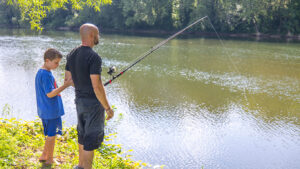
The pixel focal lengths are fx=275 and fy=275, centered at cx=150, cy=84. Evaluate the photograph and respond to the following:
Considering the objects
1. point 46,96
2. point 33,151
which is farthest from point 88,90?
point 33,151

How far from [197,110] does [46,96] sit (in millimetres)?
6995

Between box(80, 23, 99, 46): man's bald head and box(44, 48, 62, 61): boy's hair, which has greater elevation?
box(80, 23, 99, 46): man's bald head

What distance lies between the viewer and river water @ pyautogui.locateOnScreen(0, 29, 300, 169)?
6711mm

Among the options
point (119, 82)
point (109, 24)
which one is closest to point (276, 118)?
point (119, 82)

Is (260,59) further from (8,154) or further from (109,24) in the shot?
(109,24)

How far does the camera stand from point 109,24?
49906mm

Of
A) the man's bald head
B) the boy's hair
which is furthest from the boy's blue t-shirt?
the man's bald head

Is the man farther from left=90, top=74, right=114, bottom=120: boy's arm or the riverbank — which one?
the riverbank

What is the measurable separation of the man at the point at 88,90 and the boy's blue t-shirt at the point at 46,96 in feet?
1.32

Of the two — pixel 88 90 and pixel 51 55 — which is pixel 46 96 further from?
pixel 88 90

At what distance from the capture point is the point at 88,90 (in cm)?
286

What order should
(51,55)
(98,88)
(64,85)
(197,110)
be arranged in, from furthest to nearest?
(197,110) < (51,55) < (64,85) < (98,88)

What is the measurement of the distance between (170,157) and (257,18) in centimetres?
3761

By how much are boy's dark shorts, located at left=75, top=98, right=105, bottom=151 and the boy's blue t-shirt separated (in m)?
0.51
